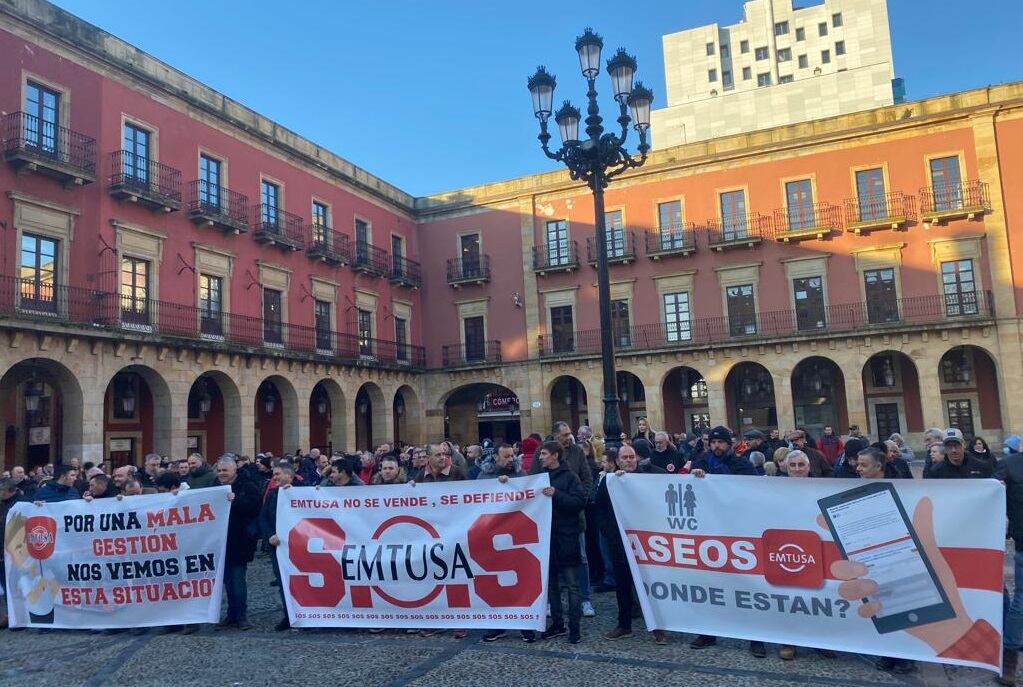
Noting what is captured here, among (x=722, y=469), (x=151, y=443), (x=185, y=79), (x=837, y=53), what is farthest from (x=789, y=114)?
(x=722, y=469)

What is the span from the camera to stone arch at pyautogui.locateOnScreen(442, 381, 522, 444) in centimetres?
3069

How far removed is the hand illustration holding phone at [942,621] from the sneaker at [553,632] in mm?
2259

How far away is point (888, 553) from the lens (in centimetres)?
518

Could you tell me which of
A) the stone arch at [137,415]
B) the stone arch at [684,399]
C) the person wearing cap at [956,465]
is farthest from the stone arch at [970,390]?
the stone arch at [137,415]

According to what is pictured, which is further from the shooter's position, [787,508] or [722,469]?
[722,469]

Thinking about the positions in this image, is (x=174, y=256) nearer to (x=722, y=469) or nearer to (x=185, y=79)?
(x=185, y=79)

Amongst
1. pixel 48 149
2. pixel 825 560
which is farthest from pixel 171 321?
pixel 825 560

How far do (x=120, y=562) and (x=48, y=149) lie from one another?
44.2ft

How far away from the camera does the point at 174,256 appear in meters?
20.0

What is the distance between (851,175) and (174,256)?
22172 millimetres

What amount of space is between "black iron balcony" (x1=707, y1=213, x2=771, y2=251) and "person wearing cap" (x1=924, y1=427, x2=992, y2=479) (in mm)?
21702

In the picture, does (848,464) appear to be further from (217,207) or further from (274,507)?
(217,207)

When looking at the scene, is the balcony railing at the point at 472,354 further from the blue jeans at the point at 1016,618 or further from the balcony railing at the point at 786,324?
the blue jeans at the point at 1016,618

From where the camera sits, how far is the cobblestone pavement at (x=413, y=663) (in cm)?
511
